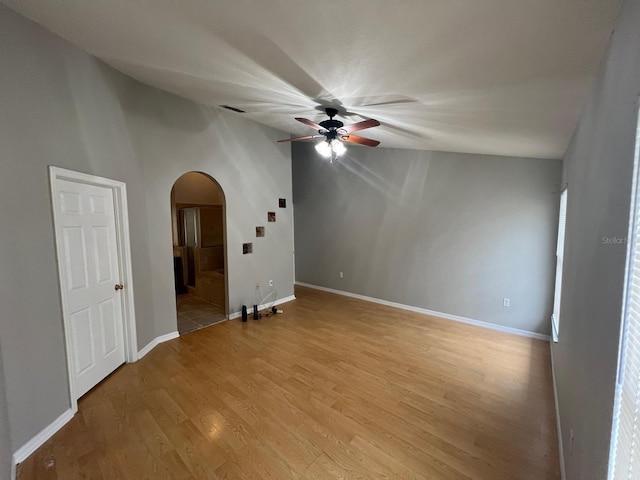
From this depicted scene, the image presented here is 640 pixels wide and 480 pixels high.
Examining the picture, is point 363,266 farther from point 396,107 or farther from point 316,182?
point 396,107

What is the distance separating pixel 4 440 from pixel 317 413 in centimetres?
201

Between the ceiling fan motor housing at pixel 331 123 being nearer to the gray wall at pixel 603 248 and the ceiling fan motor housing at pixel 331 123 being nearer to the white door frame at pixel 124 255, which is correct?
the gray wall at pixel 603 248

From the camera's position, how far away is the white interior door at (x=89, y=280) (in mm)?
2273

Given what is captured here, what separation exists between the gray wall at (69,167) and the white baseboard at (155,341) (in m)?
0.10

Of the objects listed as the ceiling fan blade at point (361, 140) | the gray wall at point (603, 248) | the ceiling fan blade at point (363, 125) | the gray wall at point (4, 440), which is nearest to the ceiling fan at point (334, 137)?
the ceiling fan blade at point (361, 140)

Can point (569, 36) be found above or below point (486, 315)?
above

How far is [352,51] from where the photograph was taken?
1.65 meters

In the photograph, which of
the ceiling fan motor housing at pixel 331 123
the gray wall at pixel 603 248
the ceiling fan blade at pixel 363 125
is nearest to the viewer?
the gray wall at pixel 603 248

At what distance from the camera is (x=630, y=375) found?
74cm

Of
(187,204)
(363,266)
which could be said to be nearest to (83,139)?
(187,204)

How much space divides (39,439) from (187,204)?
495 centimetres

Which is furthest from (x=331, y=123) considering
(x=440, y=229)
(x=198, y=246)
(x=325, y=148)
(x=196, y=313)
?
(x=198, y=246)

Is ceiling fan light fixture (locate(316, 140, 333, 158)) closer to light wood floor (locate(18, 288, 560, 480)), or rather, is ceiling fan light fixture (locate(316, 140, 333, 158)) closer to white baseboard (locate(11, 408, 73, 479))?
light wood floor (locate(18, 288, 560, 480))

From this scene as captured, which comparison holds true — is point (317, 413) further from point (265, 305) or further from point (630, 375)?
point (265, 305)
